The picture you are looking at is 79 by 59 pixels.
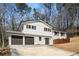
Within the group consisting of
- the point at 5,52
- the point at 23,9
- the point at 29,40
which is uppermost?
the point at 23,9

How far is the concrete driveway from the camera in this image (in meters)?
2.38

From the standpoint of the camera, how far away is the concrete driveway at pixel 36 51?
2.38 meters

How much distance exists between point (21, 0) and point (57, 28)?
1.35 feet

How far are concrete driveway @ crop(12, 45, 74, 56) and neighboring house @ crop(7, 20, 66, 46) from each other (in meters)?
0.04

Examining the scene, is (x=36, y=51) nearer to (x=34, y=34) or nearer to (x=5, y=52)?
(x=34, y=34)

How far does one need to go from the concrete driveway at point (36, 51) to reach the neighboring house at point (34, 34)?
0.04 meters

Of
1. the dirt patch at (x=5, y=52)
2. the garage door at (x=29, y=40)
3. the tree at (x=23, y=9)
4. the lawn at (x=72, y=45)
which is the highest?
the tree at (x=23, y=9)

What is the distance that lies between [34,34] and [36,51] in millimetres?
153

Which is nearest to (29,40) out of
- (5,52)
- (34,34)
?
(34,34)

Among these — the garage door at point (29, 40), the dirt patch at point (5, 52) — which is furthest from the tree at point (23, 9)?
the dirt patch at point (5, 52)

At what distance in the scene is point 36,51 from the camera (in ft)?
7.83

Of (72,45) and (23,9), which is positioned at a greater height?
(23,9)

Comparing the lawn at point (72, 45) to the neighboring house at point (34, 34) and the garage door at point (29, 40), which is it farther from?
the garage door at point (29, 40)

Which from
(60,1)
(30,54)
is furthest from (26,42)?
(60,1)
